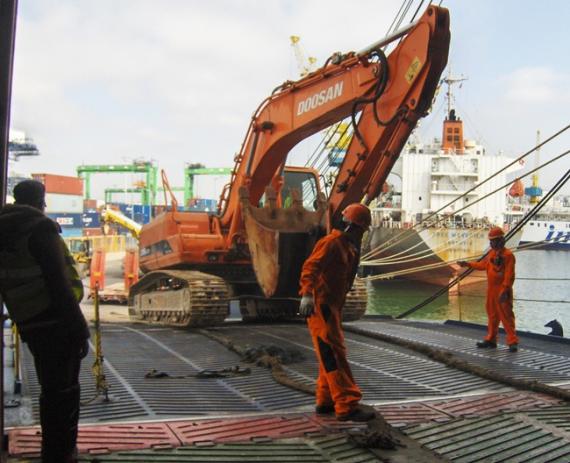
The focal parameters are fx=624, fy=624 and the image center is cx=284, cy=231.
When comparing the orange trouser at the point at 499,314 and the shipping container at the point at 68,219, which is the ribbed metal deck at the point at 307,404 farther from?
the shipping container at the point at 68,219

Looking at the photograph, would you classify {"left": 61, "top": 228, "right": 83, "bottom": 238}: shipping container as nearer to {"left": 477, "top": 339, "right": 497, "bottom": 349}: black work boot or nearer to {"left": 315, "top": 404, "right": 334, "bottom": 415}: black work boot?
{"left": 477, "top": 339, "right": 497, "bottom": 349}: black work boot

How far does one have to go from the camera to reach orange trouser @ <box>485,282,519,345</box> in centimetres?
732

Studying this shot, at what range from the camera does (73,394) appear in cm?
331

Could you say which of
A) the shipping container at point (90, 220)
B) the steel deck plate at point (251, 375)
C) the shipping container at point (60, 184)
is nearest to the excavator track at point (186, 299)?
the steel deck plate at point (251, 375)

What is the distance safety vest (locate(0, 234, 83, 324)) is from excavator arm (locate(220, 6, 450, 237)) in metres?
5.34

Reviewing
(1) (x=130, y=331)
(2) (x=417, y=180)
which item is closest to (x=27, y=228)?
(1) (x=130, y=331)

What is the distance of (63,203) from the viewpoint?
55.4 meters

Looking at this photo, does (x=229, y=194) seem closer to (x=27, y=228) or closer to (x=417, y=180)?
(x=27, y=228)

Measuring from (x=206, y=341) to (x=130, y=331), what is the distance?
149 centimetres

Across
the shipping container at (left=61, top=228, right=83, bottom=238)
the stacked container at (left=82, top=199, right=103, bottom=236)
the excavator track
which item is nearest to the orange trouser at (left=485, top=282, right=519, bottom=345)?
the excavator track

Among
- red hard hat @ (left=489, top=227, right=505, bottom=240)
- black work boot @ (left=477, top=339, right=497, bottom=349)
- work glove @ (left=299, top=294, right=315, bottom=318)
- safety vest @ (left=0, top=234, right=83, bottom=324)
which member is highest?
red hard hat @ (left=489, top=227, right=505, bottom=240)

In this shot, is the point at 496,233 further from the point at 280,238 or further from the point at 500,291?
the point at 280,238

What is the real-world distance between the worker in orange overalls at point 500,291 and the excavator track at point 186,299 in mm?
3826

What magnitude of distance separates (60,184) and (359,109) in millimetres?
51349
